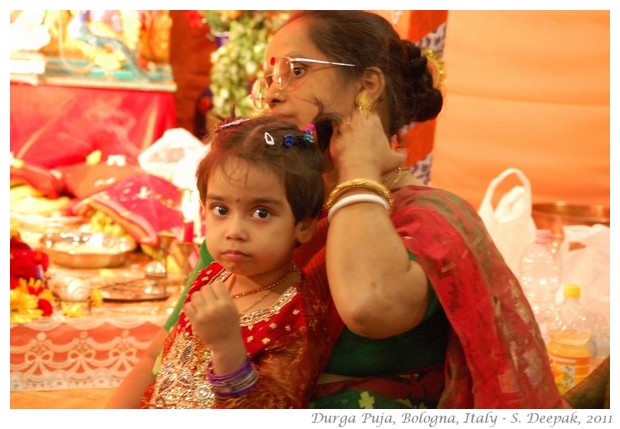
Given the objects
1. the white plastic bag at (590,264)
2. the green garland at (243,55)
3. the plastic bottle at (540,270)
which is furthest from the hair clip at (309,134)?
the green garland at (243,55)

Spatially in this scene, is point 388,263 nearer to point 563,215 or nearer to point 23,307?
point 23,307

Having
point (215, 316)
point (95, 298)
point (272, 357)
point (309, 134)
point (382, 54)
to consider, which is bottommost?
point (95, 298)

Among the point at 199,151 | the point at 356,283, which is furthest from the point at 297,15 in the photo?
the point at 199,151

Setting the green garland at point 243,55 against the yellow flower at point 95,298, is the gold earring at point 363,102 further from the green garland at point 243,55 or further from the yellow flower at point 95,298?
the green garland at point 243,55

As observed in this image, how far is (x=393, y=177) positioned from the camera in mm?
1789

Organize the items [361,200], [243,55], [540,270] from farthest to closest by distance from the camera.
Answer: [243,55] → [540,270] → [361,200]

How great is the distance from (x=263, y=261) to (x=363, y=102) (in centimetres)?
37

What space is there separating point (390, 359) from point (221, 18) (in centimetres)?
443

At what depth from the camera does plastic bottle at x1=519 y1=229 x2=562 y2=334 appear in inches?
138

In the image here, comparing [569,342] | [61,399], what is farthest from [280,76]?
[61,399]

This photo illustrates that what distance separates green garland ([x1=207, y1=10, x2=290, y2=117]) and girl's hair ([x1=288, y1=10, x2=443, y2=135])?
3537 millimetres

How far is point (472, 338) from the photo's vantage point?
157cm

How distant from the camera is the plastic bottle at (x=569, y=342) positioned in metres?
2.88

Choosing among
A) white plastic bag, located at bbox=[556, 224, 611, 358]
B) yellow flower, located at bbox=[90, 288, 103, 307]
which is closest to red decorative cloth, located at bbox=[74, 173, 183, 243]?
yellow flower, located at bbox=[90, 288, 103, 307]
